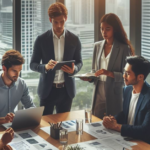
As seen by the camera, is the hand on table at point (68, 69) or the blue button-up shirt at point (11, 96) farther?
the hand on table at point (68, 69)

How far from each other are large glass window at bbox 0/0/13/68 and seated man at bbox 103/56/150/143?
1.85 meters

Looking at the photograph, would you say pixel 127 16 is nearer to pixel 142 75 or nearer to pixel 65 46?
pixel 65 46

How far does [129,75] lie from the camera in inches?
118

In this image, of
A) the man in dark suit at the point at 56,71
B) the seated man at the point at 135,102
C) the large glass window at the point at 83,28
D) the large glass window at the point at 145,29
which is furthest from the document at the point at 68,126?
the large glass window at the point at 145,29

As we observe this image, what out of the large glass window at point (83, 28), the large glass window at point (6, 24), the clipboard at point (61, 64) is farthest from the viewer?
the large glass window at point (83, 28)

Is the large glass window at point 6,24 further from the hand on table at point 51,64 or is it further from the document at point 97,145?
the document at point 97,145

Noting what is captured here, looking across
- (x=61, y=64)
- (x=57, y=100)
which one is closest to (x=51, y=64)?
(x=61, y=64)

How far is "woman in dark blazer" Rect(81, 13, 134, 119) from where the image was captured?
12.3 ft

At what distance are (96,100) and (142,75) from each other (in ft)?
3.39

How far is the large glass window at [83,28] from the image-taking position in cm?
462

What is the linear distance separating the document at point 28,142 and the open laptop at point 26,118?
0.34 feet

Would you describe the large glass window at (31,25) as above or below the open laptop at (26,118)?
above

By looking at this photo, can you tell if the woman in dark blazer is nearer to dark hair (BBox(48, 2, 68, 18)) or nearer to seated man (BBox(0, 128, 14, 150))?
dark hair (BBox(48, 2, 68, 18))

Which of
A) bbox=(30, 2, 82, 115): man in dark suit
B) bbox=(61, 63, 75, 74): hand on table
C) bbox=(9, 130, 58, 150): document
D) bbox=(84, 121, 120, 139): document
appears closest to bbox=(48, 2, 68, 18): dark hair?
bbox=(30, 2, 82, 115): man in dark suit
